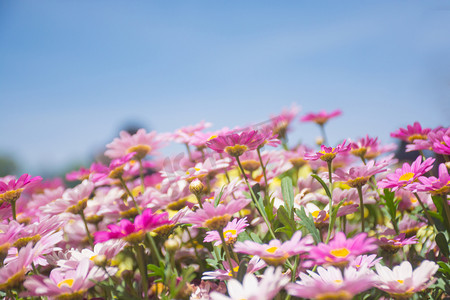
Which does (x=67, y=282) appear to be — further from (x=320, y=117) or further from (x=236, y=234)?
(x=320, y=117)

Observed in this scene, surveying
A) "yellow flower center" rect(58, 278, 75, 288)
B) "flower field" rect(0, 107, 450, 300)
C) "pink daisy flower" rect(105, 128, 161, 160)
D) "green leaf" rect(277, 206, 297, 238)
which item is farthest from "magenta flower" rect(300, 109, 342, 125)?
"yellow flower center" rect(58, 278, 75, 288)

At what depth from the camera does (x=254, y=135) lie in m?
0.66

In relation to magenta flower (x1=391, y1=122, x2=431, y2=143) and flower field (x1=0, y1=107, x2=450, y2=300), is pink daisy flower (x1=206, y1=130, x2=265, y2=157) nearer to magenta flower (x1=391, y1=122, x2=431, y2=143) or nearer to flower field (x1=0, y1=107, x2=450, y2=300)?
flower field (x1=0, y1=107, x2=450, y2=300)

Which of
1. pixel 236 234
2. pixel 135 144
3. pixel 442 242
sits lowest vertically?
pixel 442 242

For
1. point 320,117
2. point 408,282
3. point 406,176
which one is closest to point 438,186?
point 406,176

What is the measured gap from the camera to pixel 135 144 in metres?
1.02

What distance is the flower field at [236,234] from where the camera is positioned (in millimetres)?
474

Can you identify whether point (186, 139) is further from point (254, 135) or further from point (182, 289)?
point (182, 289)

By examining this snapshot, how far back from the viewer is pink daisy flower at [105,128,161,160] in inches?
39.7

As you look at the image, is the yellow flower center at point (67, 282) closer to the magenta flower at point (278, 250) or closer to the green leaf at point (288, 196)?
the magenta flower at point (278, 250)

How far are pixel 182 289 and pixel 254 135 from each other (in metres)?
0.29

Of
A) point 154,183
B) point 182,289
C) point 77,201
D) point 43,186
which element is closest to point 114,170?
point 77,201

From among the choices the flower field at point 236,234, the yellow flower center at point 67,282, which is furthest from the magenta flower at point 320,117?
the yellow flower center at point 67,282

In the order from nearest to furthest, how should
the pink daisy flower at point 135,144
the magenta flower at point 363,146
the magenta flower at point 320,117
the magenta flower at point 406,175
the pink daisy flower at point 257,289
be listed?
the pink daisy flower at point 257,289
the magenta flower at point 406,175
the magenta flower at point 363,146
the pink daisy flower at point 135,144
the magenta flower at point 320,117
